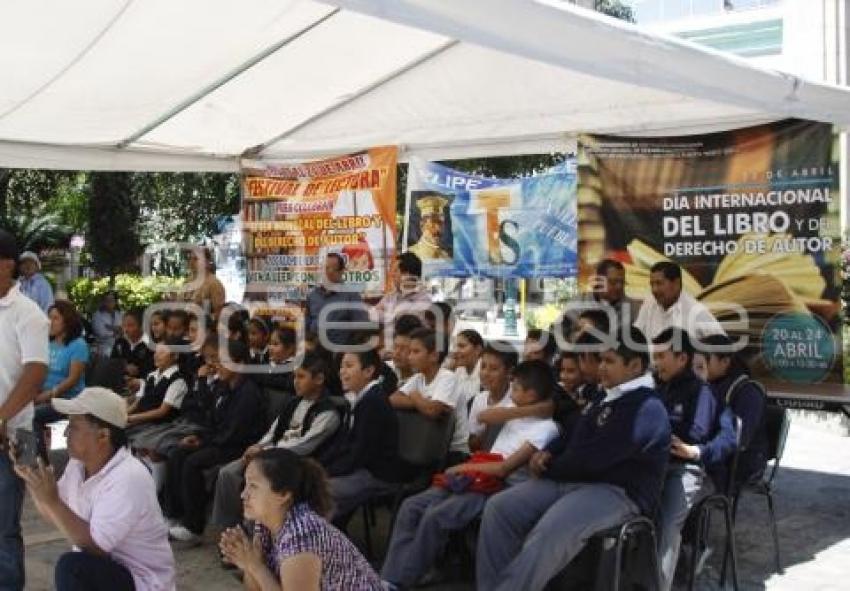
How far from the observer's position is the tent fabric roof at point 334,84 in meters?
4.25

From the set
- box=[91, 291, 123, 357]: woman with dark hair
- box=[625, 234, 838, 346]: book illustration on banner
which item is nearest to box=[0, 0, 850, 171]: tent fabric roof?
box=[625, 234, 838, 346]: book illustration on banner

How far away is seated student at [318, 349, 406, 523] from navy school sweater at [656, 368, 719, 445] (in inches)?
54.7

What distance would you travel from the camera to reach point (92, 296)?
1897 centimetres

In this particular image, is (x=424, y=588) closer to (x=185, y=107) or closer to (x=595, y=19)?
(x=595, y=19)

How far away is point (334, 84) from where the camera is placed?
768cm

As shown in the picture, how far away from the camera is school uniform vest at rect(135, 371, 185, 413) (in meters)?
6.41

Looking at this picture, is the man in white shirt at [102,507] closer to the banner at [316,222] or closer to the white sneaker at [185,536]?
the white sneaker at [185,536]

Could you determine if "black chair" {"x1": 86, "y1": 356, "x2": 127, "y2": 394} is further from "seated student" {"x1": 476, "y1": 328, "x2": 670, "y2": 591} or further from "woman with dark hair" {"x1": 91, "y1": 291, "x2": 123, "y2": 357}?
"seated student" {"x1": 476, "y1": 328, "x2": 670, "y2": 591}

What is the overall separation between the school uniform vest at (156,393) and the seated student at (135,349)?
45.9 inches

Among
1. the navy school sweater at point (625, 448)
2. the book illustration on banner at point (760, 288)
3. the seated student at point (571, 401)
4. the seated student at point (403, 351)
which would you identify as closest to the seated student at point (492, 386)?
the seated student at point (571, 401)

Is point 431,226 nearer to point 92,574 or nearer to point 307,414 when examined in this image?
point 307,414

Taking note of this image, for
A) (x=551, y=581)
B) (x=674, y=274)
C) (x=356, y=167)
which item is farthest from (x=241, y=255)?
(x=551, y=581)

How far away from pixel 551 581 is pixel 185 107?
16.9 feet

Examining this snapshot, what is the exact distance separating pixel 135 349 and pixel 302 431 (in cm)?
311
